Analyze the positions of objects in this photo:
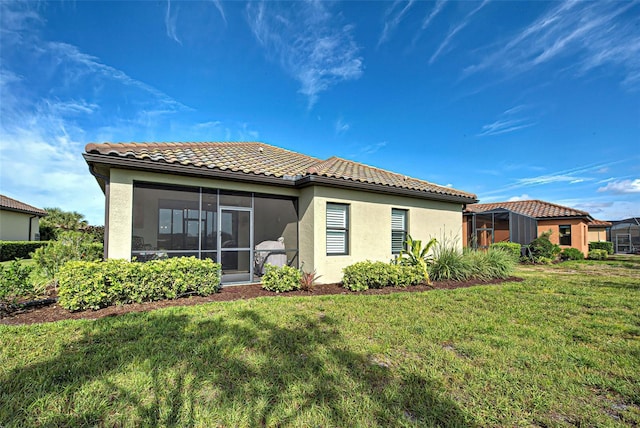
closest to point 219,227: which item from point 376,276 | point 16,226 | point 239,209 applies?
point 239,209

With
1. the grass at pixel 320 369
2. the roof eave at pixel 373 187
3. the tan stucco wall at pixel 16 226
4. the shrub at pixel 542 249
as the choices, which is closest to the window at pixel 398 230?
the roof eave at pixel 373 187

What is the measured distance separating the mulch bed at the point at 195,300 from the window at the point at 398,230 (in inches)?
74.5

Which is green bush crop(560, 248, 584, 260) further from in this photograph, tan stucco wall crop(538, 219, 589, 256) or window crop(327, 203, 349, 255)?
window crop(327, 203, 349, 255)

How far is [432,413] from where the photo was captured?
2.57 meters

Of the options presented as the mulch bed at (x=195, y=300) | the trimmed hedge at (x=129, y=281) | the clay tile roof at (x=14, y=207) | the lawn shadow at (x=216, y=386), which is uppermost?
the clay tile roof at (x=14, y=207)

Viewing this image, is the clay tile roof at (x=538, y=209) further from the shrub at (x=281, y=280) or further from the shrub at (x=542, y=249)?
the shrub at (x=281, y=280)

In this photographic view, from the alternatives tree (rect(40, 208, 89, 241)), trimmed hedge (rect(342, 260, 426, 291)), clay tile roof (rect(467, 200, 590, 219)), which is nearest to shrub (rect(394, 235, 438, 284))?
trimmed hedge (rect(342, 260, 426, 291))

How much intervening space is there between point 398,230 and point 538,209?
61.0 ft

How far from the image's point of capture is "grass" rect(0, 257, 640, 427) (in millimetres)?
2541

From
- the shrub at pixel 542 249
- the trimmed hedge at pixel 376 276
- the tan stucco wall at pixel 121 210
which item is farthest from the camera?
the shrub at pixel 542 249

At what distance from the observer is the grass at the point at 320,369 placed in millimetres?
2541

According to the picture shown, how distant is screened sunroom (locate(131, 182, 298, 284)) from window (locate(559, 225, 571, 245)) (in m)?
21.8

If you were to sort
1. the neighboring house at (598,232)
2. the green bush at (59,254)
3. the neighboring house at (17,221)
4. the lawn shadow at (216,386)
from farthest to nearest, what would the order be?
the neighboring house at (598,232) → the neighboring house at (17,221) → the green bush at (59,254) → the lawn shadow at (216,386)

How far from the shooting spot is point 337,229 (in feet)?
30.5
